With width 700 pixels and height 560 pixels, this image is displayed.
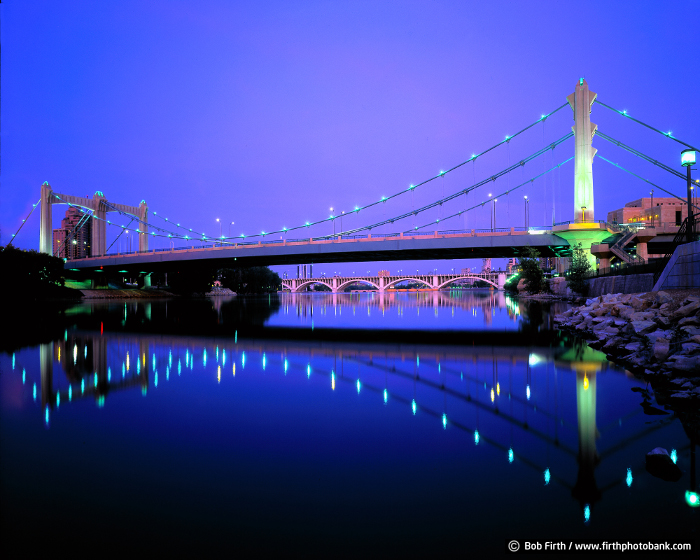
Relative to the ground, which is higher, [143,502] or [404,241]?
[404,241]

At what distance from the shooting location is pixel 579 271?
32125 millimetres

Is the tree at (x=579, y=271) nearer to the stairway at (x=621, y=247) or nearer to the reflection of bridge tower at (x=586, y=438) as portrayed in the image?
the stairway at (x=621, y=247)

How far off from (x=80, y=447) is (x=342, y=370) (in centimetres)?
511

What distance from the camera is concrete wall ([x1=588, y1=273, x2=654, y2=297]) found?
1728cm

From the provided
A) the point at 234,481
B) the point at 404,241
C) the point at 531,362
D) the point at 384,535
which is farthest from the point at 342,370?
the point at 404,241

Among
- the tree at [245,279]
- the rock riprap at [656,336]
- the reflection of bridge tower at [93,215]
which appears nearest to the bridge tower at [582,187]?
the rock riprap at [656,336]

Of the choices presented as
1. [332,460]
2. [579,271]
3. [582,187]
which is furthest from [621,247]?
[332,460]

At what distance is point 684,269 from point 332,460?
12537mm

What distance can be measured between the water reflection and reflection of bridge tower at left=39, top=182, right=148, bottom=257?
53886 millimetres

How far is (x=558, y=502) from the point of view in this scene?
338cm

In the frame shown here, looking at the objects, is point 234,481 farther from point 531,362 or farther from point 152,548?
point 531,362

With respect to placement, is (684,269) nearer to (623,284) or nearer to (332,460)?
(623,284)

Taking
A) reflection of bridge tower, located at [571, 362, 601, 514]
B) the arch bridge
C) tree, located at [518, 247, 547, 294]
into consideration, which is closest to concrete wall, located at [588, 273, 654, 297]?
reflection of bridge tower, located at [571, 362, 601, 514]

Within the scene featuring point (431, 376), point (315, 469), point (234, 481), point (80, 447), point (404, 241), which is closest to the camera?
point (234, 481)
